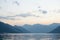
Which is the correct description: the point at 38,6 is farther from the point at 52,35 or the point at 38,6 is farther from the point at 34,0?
the point at 52,35

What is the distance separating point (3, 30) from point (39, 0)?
26.8 inches

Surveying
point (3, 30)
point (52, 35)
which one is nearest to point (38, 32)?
point (52, 35)

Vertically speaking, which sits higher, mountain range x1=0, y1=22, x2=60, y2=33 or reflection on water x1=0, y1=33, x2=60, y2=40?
mountain range x1=0, y1=22, x2=60, y2=33

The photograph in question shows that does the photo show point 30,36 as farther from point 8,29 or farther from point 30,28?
point 8,29

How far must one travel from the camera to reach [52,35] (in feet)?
6.63

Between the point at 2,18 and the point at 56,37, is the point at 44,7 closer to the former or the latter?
the point at 56,37

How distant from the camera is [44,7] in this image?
207 cm

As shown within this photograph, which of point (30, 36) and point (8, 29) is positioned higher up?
point (8, 29)

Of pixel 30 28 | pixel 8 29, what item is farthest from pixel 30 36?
pixel 8 29

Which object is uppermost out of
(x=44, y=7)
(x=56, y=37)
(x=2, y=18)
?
(x=44, y=7)

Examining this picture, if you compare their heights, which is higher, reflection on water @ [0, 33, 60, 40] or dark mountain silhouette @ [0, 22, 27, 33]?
dark mountain silhouette @ [0, 22, 27, 33]

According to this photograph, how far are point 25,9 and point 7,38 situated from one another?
491 mm

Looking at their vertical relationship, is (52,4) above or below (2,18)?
above

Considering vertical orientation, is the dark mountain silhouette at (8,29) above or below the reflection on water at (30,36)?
above
